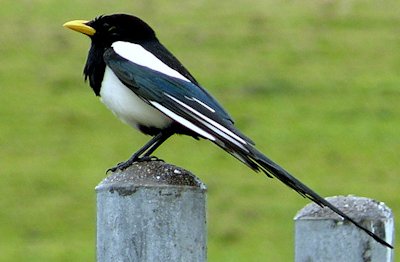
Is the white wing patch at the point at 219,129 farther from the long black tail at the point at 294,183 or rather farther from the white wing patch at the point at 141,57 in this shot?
the white wing patch at the point at 141,57

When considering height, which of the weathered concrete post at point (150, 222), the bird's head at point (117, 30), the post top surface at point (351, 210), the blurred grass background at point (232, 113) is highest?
the blurred grass background at point (232, 113)

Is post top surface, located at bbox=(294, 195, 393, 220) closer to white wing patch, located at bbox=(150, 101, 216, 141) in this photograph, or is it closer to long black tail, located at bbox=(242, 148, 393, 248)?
long black tail, located at bbox=(242, 148, 393, 248)

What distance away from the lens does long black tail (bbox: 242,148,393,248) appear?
2.70 meters

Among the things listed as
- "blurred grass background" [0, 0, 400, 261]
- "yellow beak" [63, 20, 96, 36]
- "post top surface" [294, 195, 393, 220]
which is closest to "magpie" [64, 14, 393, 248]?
"yellow beak" [63, 20, 96, 36]

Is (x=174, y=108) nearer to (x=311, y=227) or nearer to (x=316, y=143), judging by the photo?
(x=311, y=227)

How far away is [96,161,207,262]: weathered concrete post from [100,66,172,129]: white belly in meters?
0.90

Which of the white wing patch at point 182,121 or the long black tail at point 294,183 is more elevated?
the white wing patch at point 182,121

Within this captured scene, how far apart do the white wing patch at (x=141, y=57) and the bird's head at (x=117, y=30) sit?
1.6 inches

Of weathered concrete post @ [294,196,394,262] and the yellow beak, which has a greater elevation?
the yellow beak

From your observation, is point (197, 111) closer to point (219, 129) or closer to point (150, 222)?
point (219, 129)

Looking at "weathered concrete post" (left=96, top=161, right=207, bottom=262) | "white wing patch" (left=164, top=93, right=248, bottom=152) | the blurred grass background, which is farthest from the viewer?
the blurred grass background

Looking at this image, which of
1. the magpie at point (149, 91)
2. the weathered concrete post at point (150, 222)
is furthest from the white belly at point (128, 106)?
the weathered concrete post at point (150, 222)

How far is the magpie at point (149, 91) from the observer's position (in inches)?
121

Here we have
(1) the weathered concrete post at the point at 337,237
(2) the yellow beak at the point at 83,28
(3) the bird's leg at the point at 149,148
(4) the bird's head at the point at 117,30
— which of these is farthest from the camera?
(2) the yellow beak at the point at 83,28
